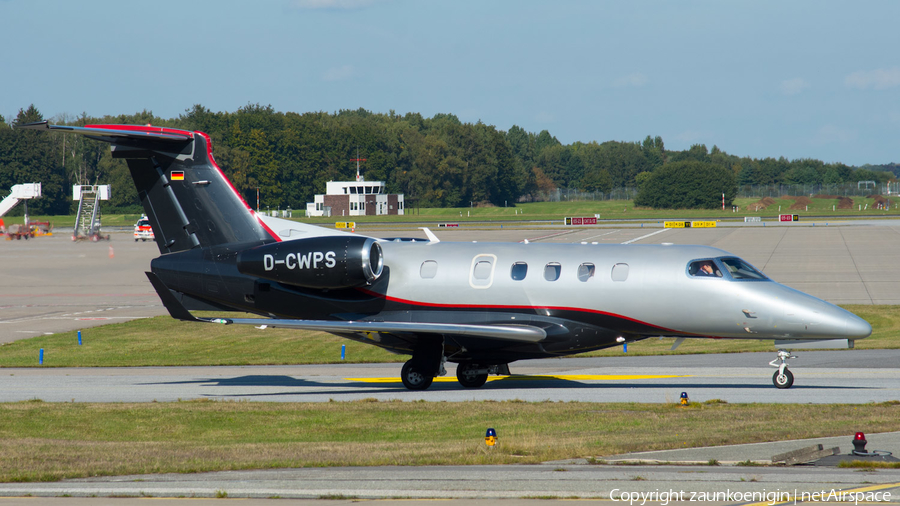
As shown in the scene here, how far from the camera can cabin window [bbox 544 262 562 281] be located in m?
19.9

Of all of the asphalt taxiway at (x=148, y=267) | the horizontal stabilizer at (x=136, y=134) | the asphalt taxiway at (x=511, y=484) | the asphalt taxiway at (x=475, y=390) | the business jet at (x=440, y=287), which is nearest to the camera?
the asphalt taxiway at (x=511, y=484)

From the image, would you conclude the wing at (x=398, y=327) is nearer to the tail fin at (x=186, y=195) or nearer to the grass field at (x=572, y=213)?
the tail fin at (x=186, y=195)

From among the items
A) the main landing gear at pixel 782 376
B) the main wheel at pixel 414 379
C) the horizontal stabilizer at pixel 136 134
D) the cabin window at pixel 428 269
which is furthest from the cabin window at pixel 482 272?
the horizontal stabilizer at pixel 136 134

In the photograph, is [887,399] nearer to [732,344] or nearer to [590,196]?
[732,344]

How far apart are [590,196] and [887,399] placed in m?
177

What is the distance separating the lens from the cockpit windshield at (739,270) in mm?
19062

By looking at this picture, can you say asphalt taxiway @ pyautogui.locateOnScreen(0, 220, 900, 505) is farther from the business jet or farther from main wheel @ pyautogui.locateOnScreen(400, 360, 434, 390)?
the business jet

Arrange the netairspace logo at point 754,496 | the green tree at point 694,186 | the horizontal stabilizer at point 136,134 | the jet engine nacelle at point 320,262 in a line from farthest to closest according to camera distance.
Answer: the green tree at point 694,186 < the horizontal stabilizer at point 136,134 < the jet engine nacelle at point 320,262 < the netairspace logo at point 754,496

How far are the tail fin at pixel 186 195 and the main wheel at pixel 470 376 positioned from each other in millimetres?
6165

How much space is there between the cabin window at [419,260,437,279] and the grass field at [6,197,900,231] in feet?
357

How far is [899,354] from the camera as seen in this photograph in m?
24.7

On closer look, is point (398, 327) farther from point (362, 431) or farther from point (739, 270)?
point (739, 270)

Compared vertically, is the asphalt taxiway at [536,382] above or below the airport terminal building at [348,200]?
below

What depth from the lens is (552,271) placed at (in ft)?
65.6
